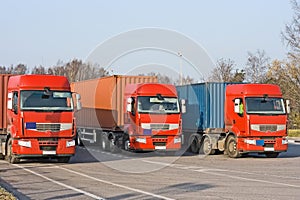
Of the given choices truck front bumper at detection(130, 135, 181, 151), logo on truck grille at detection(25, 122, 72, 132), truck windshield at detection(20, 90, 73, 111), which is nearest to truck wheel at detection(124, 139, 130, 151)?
truck front bumper at detection(130, 135, 181, 151)

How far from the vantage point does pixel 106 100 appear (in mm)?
30781

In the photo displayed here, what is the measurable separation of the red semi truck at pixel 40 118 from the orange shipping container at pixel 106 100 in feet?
22.3

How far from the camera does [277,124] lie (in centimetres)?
2603

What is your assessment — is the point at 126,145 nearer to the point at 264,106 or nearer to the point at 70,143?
the point at 70,143

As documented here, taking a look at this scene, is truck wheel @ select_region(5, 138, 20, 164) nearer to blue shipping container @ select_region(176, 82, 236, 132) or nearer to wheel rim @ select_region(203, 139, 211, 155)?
wheel rim @ select_region(203, 139, 211, 155)

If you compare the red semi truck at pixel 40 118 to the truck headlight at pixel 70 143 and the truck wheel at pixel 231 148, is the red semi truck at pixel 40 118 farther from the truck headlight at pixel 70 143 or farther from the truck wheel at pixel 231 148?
the truck wheel at pixel 231 148

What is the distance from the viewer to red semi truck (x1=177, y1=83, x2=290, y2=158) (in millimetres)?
25922

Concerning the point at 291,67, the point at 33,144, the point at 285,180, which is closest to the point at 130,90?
the point at 33,144

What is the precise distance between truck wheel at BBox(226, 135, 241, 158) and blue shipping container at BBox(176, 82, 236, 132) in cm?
108

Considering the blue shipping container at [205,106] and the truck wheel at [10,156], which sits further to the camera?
the blue shipping container at [205,106]

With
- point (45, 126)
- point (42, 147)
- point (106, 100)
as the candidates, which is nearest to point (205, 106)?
point (106, 100)

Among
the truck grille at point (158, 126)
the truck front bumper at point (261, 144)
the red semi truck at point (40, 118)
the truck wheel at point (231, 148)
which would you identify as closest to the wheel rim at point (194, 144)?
the truck wheel at point (231, 148)

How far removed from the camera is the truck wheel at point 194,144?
29.4 meters

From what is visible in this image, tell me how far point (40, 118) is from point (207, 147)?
971 cm
